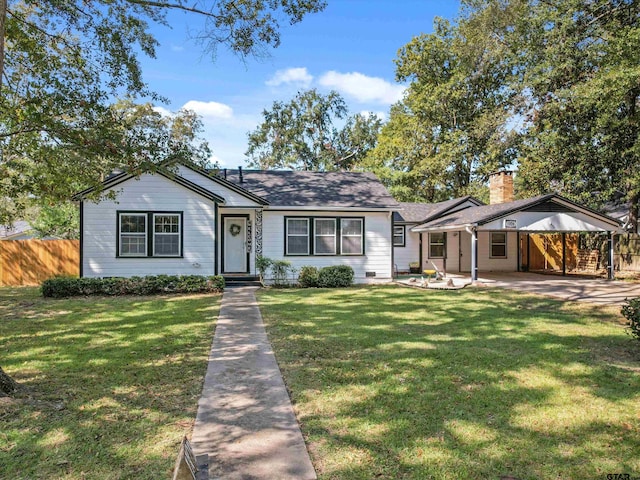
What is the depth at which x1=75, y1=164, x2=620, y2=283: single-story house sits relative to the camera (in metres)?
14.1

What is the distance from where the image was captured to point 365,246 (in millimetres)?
16484

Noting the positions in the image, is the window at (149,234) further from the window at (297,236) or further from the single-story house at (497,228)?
the single-story house at (497,228)

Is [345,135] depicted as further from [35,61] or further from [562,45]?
[35,61]

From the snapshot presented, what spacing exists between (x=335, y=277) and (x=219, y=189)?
5.42 m

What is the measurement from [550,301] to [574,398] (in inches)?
318

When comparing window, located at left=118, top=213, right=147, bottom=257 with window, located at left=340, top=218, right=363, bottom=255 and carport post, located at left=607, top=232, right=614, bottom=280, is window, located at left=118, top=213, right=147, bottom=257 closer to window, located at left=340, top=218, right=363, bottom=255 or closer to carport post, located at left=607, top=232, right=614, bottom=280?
window, located at left=340, top=218, right=363, bottom=255

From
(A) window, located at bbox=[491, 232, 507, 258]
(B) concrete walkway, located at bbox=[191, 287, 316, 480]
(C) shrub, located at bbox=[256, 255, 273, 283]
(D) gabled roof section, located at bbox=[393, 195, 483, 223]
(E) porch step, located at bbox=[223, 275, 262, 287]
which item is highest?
(D) gabled roof section, located at bbox=[393, 195, 483, 223]

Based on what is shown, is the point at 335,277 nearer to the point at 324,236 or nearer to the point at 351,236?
the point at 324,236

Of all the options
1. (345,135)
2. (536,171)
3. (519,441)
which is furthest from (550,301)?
(345,135)

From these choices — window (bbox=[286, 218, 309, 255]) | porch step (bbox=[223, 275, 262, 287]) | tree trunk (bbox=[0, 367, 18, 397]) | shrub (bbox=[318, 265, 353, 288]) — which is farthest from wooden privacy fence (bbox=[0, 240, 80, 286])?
tree trunk (bbox=[0, 367, 18, 397])

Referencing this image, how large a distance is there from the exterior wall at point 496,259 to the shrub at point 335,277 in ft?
30.7

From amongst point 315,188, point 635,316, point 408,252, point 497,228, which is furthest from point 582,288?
point 315,188

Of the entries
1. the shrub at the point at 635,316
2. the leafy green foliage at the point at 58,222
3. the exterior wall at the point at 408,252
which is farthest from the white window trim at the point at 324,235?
the leafy green foliage at the point at 58,222

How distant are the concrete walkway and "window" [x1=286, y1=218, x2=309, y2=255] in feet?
31.2
